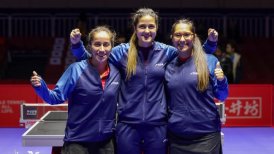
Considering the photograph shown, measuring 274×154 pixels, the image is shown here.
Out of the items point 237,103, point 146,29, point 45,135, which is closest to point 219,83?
point 146,29

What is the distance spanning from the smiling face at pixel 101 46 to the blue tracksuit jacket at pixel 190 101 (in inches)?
20.4

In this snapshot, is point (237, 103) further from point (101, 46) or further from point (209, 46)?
point (101, 46)

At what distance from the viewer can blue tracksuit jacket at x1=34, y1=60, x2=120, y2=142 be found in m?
4.32

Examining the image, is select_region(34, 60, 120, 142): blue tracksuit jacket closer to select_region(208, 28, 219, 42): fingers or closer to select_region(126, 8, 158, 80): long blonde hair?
select_region(126, 8, 158, 80): long blonde hair

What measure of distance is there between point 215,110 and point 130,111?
67 centimetres

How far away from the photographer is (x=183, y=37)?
14.4 feet

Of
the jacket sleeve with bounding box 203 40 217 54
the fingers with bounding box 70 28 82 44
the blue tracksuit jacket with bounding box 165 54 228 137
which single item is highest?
the fingers with bounding box 70 28 82 44

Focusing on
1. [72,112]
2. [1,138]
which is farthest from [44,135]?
[1,138]

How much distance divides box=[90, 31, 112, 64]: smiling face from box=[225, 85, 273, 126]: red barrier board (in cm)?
683

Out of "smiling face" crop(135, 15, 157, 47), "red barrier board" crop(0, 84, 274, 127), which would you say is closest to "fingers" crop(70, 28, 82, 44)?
"smiling face" crop(135, 15, 157, 47)

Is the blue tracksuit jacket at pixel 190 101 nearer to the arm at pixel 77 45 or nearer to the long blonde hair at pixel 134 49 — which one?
the long blonde hair at pixel 134 49

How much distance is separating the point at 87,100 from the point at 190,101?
0.79m

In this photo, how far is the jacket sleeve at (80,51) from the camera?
4.67 metres

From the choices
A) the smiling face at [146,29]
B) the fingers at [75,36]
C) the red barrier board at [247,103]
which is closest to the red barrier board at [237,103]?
the red barrier board at [247,103]
